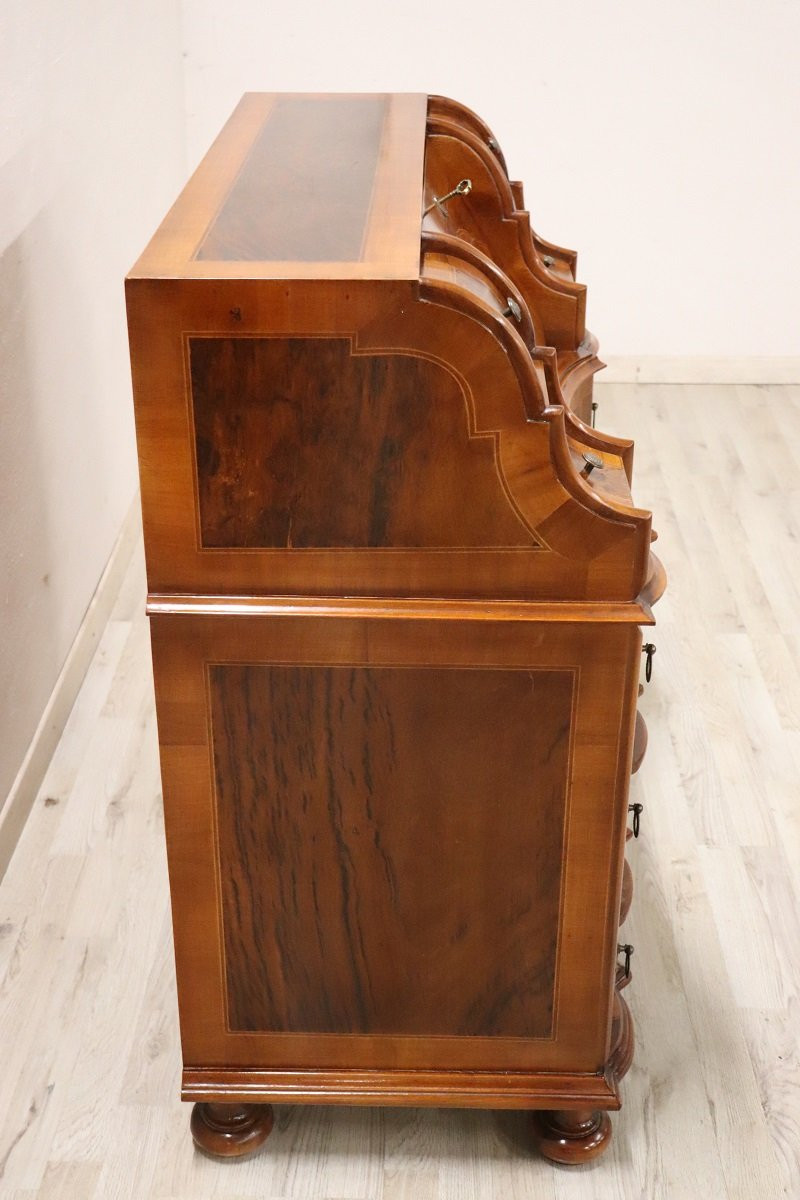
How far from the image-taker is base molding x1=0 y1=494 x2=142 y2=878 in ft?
8.36

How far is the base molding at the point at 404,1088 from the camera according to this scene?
6.23ft

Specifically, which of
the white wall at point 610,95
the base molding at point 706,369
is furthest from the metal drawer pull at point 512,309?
the base molding at point 706,369

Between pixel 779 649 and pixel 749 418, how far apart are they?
139cm

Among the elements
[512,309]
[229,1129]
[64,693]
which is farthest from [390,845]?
[64,693]

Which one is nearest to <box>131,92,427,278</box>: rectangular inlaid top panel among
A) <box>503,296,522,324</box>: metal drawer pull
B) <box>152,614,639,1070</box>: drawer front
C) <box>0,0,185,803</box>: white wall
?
<box>503,296,522,324</box>: metal drawer pull

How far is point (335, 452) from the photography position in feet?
5.00

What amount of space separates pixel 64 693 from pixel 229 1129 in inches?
46.2

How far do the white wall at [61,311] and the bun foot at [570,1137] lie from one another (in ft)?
3.65

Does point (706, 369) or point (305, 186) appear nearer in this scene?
point (305, 186)

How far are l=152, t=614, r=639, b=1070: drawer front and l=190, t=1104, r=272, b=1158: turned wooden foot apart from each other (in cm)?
9

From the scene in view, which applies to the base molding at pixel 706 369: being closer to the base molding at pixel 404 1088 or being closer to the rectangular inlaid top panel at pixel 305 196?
the rectangular inlaid top panel at pixel 305 196

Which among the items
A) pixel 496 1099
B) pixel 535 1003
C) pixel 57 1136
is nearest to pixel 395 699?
pixel 535 1003

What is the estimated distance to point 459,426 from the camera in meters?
1.51

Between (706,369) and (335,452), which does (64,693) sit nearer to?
(335,452)
